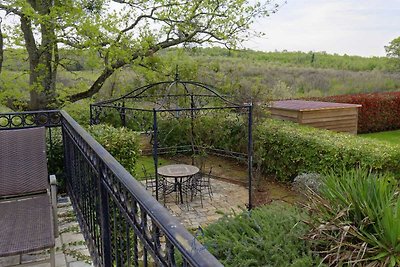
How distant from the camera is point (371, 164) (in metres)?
5.89

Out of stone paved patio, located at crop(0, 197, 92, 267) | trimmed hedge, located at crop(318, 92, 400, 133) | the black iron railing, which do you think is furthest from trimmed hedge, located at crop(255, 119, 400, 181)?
trimmed hedge, located at crop(318, 92, 400, 133)

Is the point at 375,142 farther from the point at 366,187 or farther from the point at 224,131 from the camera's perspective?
the point at 366,187

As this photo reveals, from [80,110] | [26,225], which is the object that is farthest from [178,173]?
[26,225]

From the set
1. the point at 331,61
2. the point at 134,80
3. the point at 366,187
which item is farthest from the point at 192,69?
the point at 331,61

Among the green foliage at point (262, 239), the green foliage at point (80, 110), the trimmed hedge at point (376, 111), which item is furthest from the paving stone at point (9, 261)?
the trimmed hedge at point (376, 111)

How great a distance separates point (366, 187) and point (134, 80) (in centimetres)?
888

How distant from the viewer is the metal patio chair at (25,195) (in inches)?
88.2

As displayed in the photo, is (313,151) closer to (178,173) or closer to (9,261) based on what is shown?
(178,173)

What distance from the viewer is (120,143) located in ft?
13.9

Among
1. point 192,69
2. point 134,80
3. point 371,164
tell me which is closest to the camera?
point 371,164

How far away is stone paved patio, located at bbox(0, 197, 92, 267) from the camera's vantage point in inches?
104

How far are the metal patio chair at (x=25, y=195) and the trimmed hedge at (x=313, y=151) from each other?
4.04 metres

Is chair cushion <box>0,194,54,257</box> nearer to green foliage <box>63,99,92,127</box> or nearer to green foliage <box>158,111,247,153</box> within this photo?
green foliage <box>63,99,92,127</box>

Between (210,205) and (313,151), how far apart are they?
216 cm
